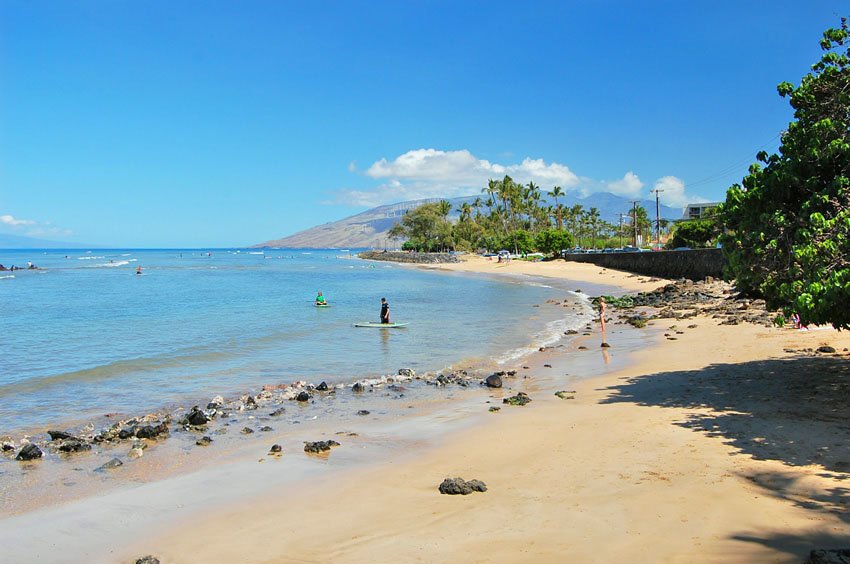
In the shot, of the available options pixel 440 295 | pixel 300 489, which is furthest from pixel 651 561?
pixel 440 295

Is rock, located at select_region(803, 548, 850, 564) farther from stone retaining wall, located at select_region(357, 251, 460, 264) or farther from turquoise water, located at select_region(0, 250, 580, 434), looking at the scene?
stone retaining wall, located at select_region(357, 251, 460, 264)

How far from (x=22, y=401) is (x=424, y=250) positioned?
137532 mm

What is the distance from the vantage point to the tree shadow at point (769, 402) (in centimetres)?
873

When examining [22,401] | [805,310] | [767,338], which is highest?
[805,310]

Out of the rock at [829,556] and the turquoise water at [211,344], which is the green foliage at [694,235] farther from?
the rock at [829,556]

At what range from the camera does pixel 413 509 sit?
7.69 m

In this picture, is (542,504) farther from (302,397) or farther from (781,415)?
(302,397)

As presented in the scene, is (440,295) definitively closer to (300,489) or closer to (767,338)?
(767,338)

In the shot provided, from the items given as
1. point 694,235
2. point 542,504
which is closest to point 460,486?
point 542,504

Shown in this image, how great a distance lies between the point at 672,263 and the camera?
184 feet

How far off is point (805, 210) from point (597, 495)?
6053 mm

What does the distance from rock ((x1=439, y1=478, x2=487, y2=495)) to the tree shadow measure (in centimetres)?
390

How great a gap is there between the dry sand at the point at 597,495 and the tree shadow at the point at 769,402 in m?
0.05

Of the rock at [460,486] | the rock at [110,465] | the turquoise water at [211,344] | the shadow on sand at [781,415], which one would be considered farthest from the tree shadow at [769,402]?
the rock at [110,465]
